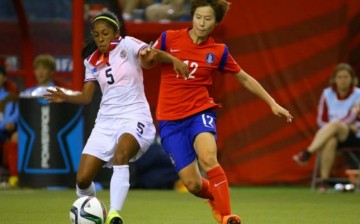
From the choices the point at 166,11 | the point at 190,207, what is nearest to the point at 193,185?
the point at 190,207

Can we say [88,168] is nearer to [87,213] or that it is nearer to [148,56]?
[87,213]

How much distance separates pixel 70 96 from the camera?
9594mm

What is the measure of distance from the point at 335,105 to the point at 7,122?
4.78 metres

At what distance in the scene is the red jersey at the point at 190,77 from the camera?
9406mm

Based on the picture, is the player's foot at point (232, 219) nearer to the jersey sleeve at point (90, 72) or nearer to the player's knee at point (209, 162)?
the player's knee at point (209, 162)

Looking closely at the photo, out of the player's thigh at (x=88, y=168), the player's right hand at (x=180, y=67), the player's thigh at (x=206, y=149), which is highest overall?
the player's right hand at (x=180, y=67)

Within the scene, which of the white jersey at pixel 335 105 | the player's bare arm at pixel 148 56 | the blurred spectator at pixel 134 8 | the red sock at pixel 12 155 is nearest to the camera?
the player's bare arm at pixel 148 56

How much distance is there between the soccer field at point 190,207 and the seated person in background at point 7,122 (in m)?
0.98

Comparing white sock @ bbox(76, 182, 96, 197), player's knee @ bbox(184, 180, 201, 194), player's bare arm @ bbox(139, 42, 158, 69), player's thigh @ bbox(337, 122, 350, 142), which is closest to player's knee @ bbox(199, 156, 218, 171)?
player's knee @ bbox(184, 180, 201, 194)

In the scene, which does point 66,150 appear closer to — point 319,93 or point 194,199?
point 194,199

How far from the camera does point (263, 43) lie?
54.7 ft

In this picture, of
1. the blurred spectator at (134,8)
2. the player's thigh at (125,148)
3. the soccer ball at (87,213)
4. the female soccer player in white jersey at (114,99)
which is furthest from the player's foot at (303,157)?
the soccer ball at (87,213)

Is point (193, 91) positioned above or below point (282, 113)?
above

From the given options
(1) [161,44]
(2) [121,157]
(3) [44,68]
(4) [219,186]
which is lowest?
(4) [219,186]
